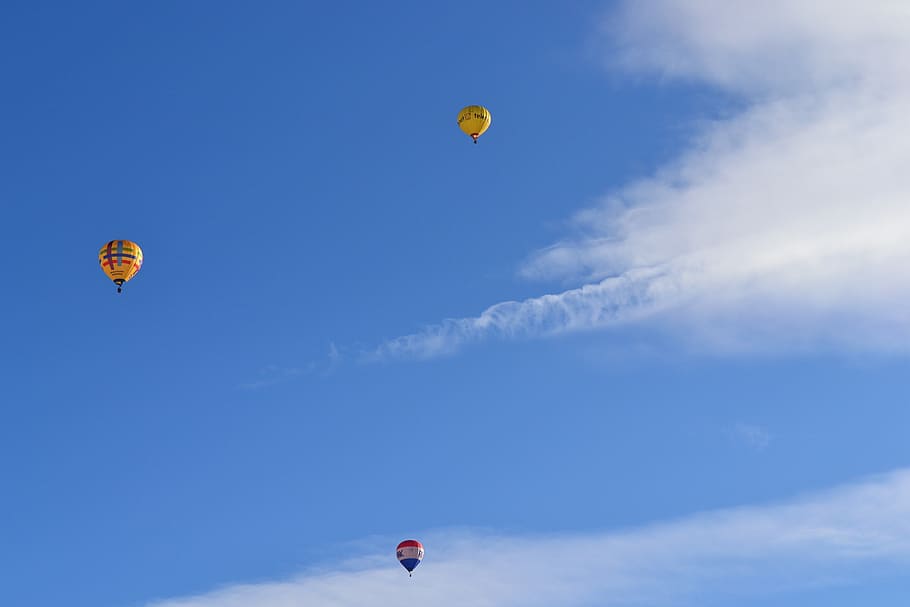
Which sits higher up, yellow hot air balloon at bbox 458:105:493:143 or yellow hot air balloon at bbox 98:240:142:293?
yellow hot air balloon at bbox 458:105:493:143

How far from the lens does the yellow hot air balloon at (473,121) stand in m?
179

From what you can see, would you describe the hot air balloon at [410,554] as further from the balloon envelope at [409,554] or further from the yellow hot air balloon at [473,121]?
the yellow hot air balloon at [473,121]

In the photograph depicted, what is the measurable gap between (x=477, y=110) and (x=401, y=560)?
56145mm

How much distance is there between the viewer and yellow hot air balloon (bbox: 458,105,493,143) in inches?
7032

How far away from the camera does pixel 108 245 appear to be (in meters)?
166

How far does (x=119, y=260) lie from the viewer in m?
166

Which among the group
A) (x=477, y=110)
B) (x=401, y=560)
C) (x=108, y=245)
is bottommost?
(x=401, y=560)

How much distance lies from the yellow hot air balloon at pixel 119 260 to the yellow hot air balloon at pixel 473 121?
4099 cm

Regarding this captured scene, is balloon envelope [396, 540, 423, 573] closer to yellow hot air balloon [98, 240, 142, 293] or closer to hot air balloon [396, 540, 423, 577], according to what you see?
hot air balloon [396, 540, 423, 577]

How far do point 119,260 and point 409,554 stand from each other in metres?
52.4

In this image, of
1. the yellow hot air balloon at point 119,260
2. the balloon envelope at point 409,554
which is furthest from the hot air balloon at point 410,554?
the yellow hot air balloon at point 119,260

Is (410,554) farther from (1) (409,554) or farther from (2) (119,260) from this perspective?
(2) (119,260)

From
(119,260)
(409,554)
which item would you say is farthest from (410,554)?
(119,260)

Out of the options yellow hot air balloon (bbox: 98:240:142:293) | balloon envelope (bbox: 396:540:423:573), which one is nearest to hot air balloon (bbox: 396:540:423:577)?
balloon envelope (bbox: 396:540:423:573)
